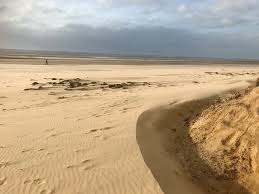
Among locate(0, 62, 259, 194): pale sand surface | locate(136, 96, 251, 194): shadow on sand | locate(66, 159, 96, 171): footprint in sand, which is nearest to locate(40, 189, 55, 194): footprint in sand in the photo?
locate(0, 62, 259, 194): pale sand surface

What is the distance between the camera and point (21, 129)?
33.7ft

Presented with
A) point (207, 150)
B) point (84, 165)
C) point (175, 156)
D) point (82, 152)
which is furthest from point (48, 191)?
point (207, 150)

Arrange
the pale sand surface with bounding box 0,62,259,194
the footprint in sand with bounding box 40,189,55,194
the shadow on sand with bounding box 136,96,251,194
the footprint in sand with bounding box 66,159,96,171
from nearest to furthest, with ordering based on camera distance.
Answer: the footprint in sand with bounding box 40,189,55,194 → the pale sand surface with bounding box 0,62,259,194 → the shadow on sand with bounding box 136,96,251,194 → the footprint in sand with bounding box 66,159,96,171

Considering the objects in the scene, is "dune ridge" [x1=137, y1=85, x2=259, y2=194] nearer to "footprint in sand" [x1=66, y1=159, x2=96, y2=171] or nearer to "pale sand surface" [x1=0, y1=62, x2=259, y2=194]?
"pale sand surface" [x1=0, y1=62, x2=259, y2=194]

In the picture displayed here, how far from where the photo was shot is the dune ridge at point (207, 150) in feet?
22.4

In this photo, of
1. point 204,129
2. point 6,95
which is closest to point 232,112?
point 204,129

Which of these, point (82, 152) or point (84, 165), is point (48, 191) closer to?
point (84, 165)

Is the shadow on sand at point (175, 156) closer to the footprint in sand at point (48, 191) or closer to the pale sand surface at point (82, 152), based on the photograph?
the pale sand surface at point (82, 152)

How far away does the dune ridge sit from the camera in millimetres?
6820

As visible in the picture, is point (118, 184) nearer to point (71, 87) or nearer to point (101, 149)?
point (101, 149)

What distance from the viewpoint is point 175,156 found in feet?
26.5

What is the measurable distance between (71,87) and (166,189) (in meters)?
13.3

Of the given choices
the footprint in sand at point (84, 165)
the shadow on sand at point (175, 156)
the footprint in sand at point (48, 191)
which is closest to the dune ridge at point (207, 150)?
the shadow on sand at point (175, 156)

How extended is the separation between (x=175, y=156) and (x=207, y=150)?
0.65 metres
